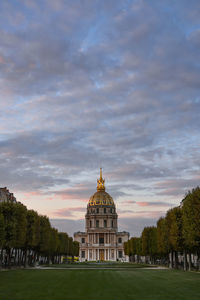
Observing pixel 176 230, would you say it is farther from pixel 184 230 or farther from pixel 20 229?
pixel 20 229

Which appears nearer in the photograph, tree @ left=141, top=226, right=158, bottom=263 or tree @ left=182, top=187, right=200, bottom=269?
tree @ left=182, top=187, right=200, bottom=269

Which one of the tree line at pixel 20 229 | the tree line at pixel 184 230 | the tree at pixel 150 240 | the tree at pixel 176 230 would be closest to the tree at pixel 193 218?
the tree line at pixel 184 230

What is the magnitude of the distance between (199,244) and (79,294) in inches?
1426

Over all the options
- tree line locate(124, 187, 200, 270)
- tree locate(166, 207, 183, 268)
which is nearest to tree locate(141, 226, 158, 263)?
tree line locate(124, 187, 200, 270)

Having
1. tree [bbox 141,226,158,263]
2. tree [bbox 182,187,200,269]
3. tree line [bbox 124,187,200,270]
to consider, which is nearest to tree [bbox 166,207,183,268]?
tree line [bbox 124,187,200,270]

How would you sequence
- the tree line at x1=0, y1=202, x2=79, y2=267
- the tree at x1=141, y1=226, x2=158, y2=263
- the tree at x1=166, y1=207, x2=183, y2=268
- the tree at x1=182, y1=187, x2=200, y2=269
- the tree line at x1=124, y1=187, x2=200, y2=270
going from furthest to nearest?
1. the tree at x1=141, y1=226, x2=158, y2=263
2. the tree at x1=166, y1=207, x2=183, y2=268
3. the tree line at x1=0, y1=202, x2=79, y2=267
4. the tree line at x1=124, y1=187, x2=200, y2=270
5. the tree at x1=182, y1=187, x2=200, y2=269

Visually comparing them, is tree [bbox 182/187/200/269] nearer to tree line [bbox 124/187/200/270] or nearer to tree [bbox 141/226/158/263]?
tree line [bbox 124/187/200/270]

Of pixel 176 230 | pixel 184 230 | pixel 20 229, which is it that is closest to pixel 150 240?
pixel 176 230

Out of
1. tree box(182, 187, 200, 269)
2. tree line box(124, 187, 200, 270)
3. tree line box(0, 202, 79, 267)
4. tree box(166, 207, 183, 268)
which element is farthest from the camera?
tree box(166, 207, 183, 268)

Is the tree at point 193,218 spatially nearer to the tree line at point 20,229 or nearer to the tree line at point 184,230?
the tree line at point 184,230

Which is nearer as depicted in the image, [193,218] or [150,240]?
[193,218]

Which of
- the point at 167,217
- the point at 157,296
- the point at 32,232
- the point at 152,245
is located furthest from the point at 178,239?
the point at 157,296

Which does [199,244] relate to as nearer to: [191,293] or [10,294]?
[191,293]

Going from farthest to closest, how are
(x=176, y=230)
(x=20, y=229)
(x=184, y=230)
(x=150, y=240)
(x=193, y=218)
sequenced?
(x=150, y=240) < (x=176, y=230) < (x=20, y=229) < (x=184, y=230) < (x=193, y=218)
